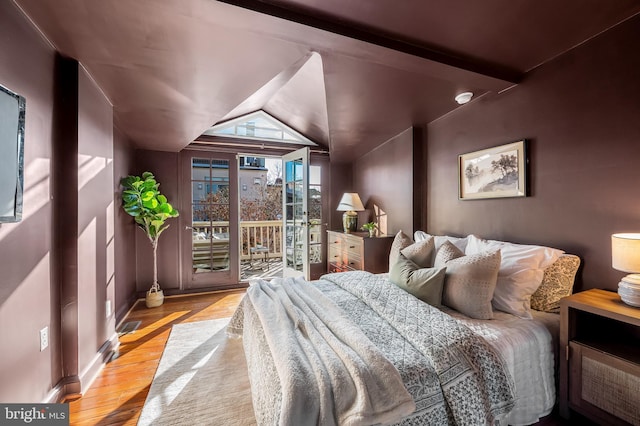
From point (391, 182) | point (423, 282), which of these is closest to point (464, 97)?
point (391, 182)

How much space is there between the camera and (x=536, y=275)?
1.83 m

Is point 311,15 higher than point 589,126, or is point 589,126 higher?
point 311,15

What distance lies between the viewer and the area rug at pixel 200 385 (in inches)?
66.1

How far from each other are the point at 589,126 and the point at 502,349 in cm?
163

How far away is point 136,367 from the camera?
2238 mm

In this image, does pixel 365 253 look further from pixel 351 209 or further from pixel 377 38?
pixel 377 38

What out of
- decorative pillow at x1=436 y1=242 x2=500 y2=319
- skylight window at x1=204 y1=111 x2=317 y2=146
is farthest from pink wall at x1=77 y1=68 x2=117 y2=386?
decorative pillow at x1=436 y1=242 x2=500 y2=319

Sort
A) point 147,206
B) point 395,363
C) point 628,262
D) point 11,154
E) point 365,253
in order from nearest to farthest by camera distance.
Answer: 1. point 395,363
2. point 11,154
3. point 628,262
4. point 147,206
5. point 365,253

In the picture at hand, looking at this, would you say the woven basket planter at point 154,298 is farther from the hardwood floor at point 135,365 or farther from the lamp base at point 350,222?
the lamp base at point 350,222

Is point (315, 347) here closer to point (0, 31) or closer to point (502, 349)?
point (502, 349)

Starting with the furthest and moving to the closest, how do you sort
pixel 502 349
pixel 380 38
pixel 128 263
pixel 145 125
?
pixel 128 263 < pixel 145 125 < pixel 380 38 < pixel 502 349

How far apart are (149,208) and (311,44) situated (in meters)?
2.75

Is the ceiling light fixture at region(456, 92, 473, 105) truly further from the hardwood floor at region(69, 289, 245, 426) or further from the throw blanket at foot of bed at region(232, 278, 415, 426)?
the hardwood floor at region(69, 289, 245, 426)

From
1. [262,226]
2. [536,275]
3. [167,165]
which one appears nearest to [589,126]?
[536,275]
